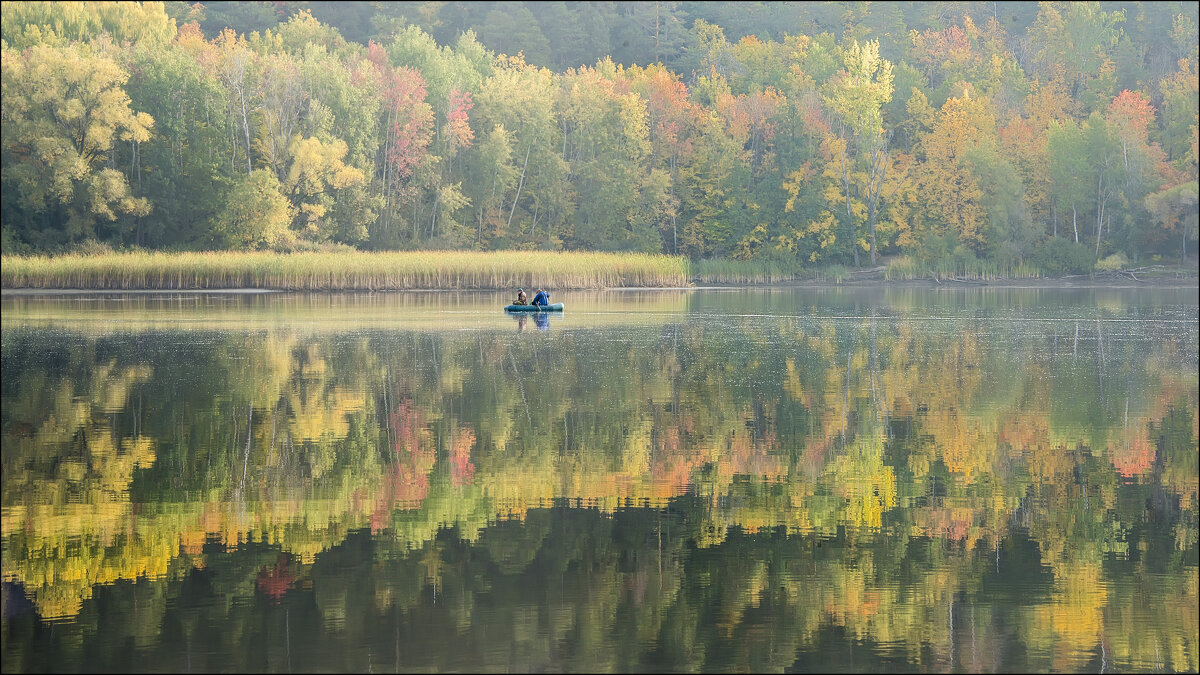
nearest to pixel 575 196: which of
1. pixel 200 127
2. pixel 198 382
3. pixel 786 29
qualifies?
pixel 200 127

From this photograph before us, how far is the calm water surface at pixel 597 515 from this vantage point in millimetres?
8039

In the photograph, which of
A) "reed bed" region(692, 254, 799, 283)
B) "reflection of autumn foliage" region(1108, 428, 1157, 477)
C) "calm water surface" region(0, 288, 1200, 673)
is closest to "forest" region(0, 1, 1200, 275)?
"reed bed" region(692, 254, 799, 283)

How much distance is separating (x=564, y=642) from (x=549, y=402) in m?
10.4

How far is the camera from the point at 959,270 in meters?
73.4

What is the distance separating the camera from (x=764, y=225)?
77.8 metres

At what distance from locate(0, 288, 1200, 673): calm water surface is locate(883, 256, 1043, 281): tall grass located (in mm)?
49387

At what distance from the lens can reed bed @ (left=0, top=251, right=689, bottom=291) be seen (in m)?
54.1

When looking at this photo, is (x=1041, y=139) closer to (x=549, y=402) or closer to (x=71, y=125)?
(x=71, y=125)

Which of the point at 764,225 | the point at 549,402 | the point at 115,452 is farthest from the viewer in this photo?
the point at 764,225

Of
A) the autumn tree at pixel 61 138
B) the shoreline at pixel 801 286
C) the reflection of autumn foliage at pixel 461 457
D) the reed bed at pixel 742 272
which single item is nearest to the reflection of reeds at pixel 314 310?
the shoreline at pixel 801 286

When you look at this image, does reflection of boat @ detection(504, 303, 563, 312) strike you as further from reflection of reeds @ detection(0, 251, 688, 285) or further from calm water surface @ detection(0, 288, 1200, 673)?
reflection of reeds @ detection(0, 251, 688, 285)

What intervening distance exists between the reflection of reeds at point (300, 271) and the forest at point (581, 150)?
230 inches

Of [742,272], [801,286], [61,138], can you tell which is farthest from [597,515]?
[742,272]

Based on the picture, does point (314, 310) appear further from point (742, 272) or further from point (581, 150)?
point (581, 150)
